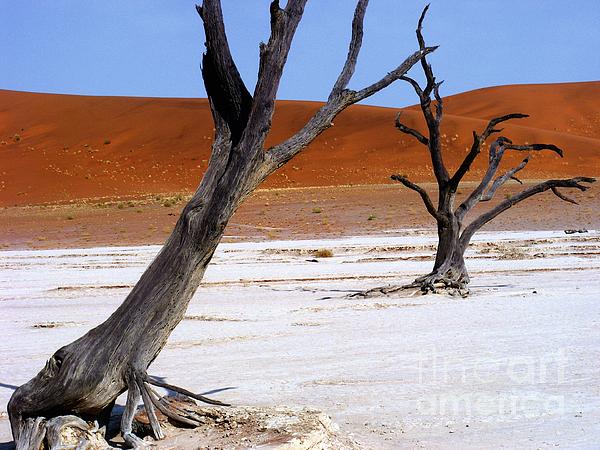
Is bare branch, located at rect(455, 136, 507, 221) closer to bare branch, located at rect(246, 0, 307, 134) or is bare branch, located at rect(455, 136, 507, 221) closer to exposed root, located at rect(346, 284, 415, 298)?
exposed root, located at rect(346, 284, 415, 298)

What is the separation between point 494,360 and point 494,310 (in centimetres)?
328

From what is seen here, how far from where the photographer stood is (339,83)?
590 centimetres

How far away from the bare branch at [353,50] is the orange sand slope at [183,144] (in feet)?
149

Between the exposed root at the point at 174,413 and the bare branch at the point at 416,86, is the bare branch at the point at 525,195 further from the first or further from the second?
the exposed root at the point at 174,413

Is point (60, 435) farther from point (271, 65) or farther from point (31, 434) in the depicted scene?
point (271, 65)

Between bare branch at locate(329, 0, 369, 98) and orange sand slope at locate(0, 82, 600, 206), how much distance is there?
149 feet

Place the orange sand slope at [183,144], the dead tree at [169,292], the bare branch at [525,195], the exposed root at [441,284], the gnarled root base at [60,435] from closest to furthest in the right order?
the gnarled root base at [60,435] < the dead tree at [169,292] < the exposed root at [441,284] < the bare branch at [525,195] < the orange sand slope at [183,144]

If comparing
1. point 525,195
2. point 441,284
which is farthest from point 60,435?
point 525,195

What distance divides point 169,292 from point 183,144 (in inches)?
2492

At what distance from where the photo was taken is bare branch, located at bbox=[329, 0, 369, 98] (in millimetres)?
5898

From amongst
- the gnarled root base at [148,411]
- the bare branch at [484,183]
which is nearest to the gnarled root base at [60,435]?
the gnarled root base at [148,411]

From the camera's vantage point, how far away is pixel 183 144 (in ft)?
223

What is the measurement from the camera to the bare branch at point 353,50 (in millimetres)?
5898

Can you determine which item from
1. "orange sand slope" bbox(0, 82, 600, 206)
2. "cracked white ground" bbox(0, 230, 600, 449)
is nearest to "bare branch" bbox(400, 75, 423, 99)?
"cracked white ground" bbox(0, 230, 600, 449)
